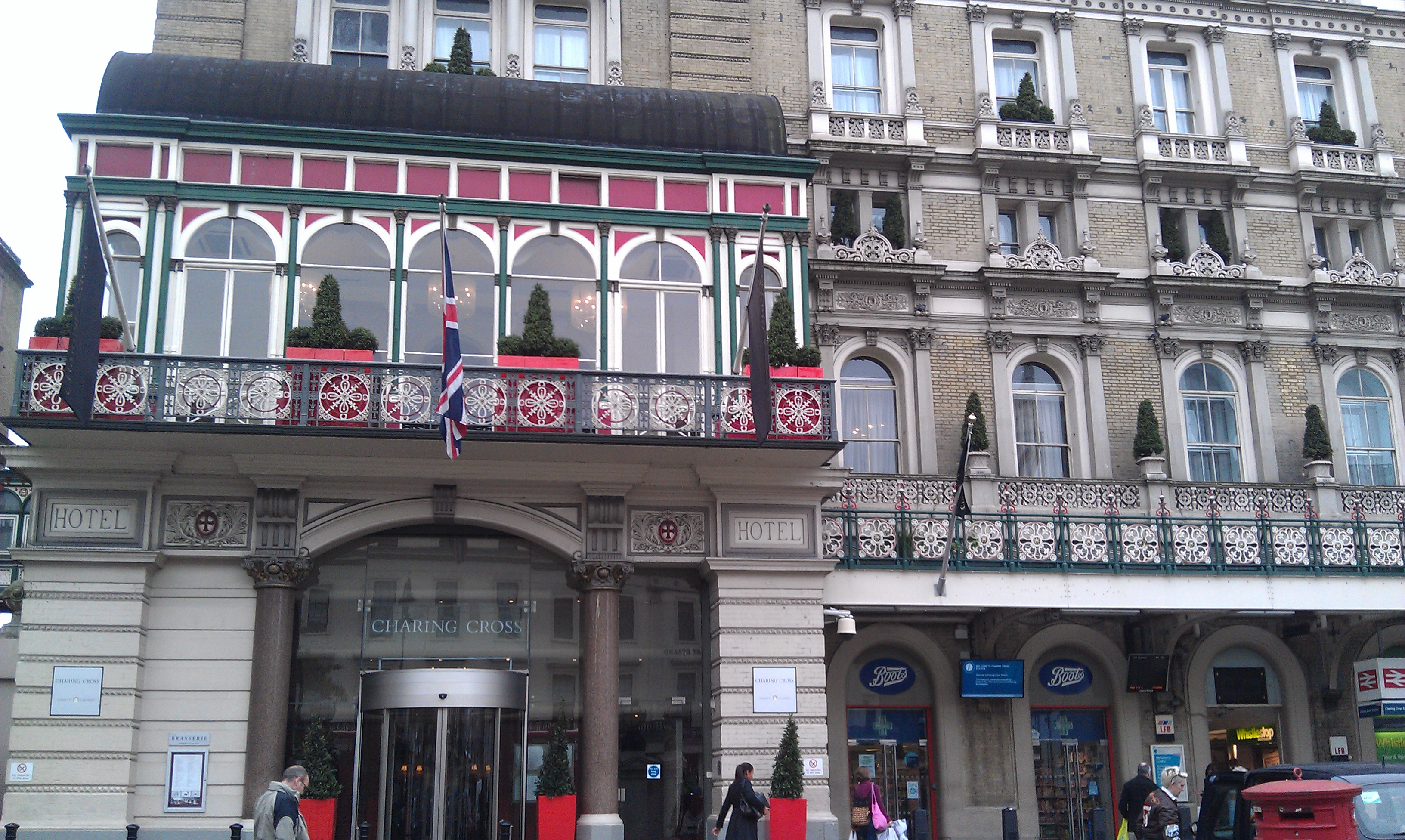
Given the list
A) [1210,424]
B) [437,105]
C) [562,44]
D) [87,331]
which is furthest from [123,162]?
[1210,424]

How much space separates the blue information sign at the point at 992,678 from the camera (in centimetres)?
2297

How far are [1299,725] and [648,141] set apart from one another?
54.3 ft

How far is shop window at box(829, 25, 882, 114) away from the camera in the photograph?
85.8 feet

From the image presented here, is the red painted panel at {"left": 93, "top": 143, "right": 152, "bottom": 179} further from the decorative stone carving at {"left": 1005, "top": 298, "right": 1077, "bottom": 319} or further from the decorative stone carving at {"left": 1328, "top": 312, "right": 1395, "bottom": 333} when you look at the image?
the decorative stone carving at {"left": 1328, "top": 312, "right": 1395, "bottom": 333}

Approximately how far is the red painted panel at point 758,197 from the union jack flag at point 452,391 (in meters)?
5.74

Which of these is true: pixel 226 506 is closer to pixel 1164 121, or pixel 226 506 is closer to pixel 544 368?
pixel 544 368

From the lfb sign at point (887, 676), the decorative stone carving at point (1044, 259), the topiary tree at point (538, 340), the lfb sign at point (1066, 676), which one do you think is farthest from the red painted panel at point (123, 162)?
the lfb sign at point (1066, 676)

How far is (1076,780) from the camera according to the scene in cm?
2364

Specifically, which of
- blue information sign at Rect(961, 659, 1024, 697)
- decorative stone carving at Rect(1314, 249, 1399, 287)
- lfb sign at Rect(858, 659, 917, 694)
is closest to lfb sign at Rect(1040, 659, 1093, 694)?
blue information sign at Rect(961, 659, 1024, 697)

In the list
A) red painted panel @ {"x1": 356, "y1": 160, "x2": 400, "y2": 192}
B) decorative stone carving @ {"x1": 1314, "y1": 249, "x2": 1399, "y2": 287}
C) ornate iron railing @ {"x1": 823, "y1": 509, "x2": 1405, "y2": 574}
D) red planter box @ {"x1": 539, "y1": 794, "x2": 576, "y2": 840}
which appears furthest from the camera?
decorative stone carving @ {"x1": 1314, "y1": 249, "x2": 1399, "y2": 287}

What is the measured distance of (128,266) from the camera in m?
19.2

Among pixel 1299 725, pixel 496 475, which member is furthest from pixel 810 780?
pixel 1299 725

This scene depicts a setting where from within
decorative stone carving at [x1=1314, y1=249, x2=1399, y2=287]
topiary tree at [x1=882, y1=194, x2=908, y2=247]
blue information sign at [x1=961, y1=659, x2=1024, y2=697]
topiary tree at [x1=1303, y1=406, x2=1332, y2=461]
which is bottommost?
blue information sign at [x1=961, y1=659, x2=1024, y2=697]

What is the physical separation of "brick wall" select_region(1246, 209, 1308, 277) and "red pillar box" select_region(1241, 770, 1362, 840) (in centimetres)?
1873
